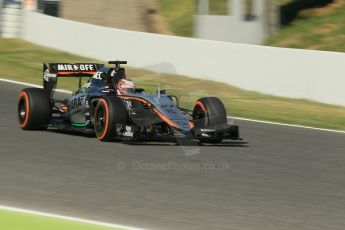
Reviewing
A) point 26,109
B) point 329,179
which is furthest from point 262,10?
point 329,179

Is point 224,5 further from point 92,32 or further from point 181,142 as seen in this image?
point 181,142

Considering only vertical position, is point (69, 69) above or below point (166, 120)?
above

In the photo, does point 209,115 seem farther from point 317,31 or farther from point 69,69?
point 317,31

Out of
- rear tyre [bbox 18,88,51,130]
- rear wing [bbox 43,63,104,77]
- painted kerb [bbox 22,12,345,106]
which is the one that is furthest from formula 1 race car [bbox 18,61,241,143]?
painted kerb [bbox 22,12,345,106]

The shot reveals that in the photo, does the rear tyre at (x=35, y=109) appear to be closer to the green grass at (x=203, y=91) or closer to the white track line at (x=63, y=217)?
the green grass at (x=203, y=91)

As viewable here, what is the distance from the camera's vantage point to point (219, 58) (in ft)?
72.1

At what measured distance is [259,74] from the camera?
21062mm

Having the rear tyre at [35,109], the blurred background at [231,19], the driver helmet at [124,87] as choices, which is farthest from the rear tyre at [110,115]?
the blurred background at [231,19]

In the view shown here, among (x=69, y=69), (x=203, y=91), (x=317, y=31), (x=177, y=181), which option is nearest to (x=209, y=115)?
(x=69, y=69)

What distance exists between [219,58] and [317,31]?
37.8 feet

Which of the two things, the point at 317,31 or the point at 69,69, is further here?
the point at 317,31

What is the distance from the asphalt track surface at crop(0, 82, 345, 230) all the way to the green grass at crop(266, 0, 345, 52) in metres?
18.5

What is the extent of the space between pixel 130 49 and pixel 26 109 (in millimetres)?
12271

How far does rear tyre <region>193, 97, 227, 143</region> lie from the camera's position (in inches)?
460
